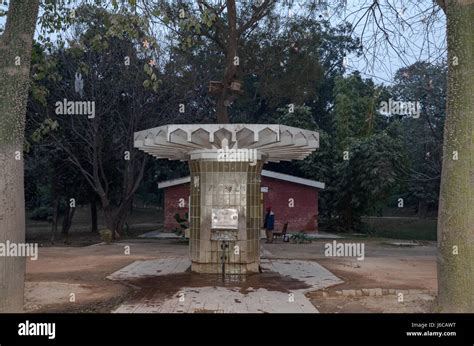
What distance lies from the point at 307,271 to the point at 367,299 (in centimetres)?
303

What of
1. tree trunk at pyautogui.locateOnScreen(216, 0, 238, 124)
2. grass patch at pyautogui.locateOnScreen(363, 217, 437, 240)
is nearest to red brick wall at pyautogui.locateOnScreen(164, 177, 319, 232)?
grass patch at pyautogui.locateOnScreen(363, 217, 437, 240)

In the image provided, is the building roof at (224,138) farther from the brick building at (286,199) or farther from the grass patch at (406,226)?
the grass patch at (406,226)

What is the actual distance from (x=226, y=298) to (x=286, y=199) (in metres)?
20.8

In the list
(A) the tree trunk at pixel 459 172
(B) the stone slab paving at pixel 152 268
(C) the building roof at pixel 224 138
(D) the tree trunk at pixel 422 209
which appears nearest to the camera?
(A) the tree trunk at pixel 459 172

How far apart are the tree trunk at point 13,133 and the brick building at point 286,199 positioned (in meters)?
22.6

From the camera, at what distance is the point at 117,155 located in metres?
25.8

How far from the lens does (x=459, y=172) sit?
6.92 m

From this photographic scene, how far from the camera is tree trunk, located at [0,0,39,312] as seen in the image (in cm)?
654

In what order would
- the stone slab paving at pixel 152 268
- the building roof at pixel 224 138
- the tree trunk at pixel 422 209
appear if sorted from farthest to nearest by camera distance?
the tree trunk at pixel 422 209, the stone slab paving at pixel 152 268, the building roof at pixel 224 138

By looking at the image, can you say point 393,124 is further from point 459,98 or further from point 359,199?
point 459,98

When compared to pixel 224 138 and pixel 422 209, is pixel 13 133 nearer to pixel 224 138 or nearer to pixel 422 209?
pixel 224 138

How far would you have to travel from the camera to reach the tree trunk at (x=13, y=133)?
6.54 m

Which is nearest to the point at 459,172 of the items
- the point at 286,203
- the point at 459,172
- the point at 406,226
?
the point at 459,172

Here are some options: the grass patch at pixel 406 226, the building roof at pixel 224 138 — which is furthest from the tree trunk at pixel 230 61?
the grass patch at pixel 406 226
